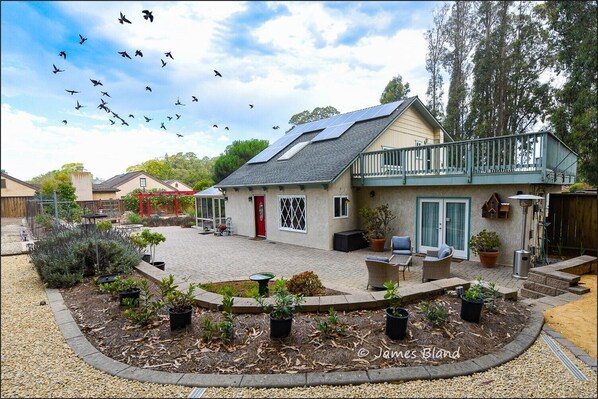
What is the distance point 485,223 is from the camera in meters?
7.94

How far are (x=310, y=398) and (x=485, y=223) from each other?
24.3 ft

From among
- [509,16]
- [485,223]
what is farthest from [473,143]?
[509,16]

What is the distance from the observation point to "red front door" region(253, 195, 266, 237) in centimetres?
1309

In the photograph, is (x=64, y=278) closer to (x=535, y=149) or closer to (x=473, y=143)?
(x=473, y=143)

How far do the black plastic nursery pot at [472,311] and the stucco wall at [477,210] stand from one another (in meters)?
4.94

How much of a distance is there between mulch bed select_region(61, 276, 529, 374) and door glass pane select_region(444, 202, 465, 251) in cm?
467

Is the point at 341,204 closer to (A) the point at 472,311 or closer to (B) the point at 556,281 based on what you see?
(B) the point at 556,281

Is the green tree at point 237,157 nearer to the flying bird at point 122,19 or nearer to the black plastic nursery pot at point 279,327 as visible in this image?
the black plastic nursery pot at point 279,327

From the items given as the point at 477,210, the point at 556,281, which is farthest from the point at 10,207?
the point at 477,210

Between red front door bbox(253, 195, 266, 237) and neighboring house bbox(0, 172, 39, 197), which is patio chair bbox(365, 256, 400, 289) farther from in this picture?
red front door bbox(253, 195, 266, 237)

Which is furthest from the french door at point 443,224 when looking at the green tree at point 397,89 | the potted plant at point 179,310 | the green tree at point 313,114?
the green tree at point 313,114

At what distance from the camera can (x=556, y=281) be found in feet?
16.7

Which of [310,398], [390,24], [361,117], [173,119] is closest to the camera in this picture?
[390,24]

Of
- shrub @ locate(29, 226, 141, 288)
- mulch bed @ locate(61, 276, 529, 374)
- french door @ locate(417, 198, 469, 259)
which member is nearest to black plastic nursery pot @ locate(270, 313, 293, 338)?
mulch bed @ locate(61, 276, 529, 374)
